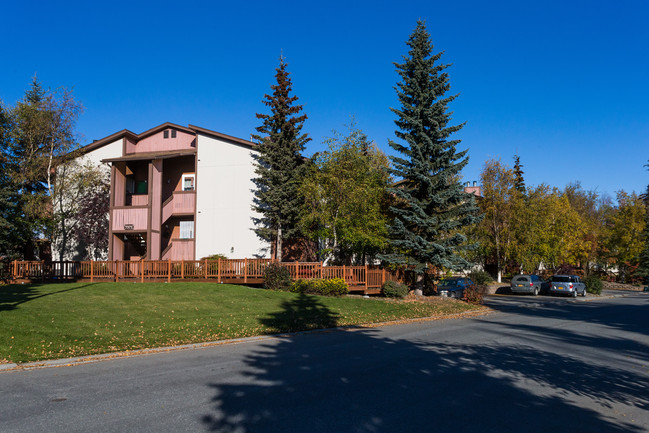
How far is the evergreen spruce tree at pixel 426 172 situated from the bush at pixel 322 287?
2.86 meters

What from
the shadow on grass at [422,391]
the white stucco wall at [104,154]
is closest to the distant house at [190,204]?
the white stucco wall at [104,154]

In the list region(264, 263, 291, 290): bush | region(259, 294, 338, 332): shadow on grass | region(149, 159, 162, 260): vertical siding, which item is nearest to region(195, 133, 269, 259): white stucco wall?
region(149, 159, 162, 260): vertical siding

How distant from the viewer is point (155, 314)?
14664mm

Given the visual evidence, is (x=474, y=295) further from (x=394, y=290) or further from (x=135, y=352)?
(x=135, y=352)

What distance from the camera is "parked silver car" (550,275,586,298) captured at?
32188 millimetres

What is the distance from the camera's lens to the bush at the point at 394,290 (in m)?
22.4

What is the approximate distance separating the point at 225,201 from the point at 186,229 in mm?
3640

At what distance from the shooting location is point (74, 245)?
30.8m

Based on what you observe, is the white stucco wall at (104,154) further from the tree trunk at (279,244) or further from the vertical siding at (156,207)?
the tree trunk at (279,244)

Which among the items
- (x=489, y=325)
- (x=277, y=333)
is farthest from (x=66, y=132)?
(x=489, y=325)

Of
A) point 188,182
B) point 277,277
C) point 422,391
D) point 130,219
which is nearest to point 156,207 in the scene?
point 130,219

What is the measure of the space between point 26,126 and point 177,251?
12.7m

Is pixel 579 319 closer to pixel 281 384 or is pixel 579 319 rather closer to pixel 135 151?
pixel 281 384

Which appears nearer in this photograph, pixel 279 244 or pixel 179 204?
pixel 279 244
